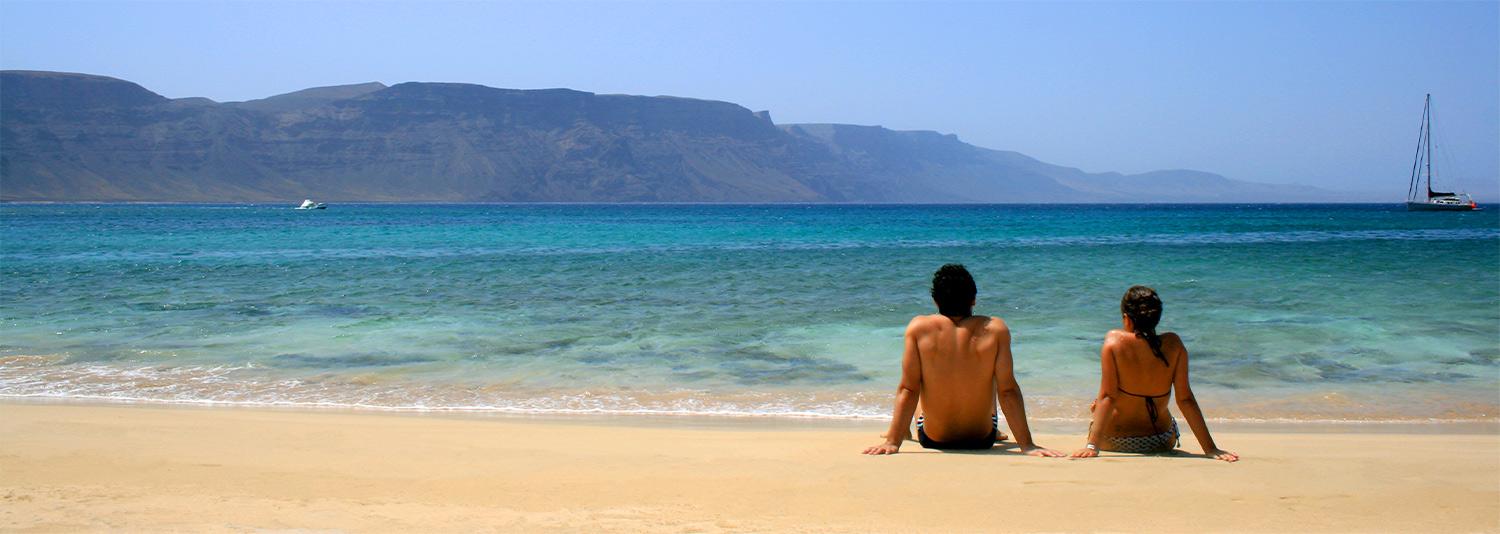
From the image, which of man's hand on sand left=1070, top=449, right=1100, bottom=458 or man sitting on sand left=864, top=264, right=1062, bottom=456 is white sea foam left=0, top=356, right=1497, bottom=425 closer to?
man sitting on sand left=864, top=264, right=1062, bottom=456

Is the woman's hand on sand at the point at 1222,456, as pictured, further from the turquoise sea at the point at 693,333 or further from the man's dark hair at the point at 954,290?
the turquoise sea at the point at 693,333

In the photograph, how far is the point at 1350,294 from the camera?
55.2 feet

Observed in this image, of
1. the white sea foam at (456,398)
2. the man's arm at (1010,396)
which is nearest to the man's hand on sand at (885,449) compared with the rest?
the man's arm at (1010,396)

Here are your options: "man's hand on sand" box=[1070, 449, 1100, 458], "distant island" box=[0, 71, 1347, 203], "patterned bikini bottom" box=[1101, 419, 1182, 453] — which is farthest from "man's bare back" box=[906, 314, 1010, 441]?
"distant island" box=[0, 71, 1347, 203]

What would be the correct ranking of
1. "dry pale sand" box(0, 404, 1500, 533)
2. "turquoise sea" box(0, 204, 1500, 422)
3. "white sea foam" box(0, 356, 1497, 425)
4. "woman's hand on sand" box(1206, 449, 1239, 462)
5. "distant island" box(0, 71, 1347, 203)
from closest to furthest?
"dry pale sand" box(0, 404, 1500, 533) < "woman's hand on sand" box(1206, 449, 1239, 462) < "white sea foam" box(0, 356, 1497, 425) < "turquoise sea" box(0, 204, 1500, 422) < "distant island" box(0, 71, 1347, 203)

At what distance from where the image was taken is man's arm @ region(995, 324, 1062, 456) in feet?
17.7

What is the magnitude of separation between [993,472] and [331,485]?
3150mm

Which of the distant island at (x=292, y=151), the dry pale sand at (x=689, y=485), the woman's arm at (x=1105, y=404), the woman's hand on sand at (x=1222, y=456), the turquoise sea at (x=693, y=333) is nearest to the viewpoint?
the dry pale sand at (x=689, y=485)

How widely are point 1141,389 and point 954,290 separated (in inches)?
43.6

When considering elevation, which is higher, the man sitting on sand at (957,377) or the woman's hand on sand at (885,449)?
the man sitting on sand at (957,377)

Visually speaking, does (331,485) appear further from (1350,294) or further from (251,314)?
(1350,294)

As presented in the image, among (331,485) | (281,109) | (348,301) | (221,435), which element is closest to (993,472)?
(331,485)

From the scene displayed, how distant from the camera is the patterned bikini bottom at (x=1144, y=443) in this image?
18.3 feet

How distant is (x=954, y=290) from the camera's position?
5375mm
